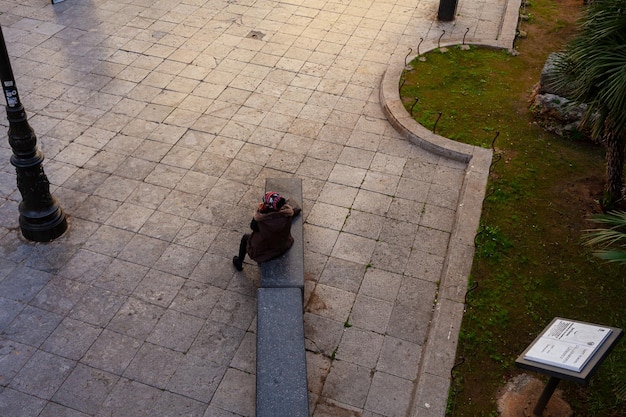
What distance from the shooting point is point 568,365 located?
18.1 ft

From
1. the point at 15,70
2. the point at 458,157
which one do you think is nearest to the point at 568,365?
the point at 458,157

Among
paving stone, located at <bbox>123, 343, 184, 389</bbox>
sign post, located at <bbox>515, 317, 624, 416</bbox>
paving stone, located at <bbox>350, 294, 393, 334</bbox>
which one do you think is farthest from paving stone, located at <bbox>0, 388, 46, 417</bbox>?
sign post, located at <bbox>515, 317, 624, 416</bbox>

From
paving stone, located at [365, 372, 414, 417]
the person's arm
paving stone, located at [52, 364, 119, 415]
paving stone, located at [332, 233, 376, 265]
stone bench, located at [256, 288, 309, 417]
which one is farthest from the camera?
paving stone, located at [332, 233, 376, 265]

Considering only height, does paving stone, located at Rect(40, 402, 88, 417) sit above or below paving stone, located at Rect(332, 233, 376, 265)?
below

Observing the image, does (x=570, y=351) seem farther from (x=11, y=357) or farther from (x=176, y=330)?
(x=11, y=357)

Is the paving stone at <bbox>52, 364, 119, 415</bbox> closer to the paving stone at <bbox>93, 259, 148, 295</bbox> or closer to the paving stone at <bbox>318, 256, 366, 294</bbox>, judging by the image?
the paving stone at <bbox>93, 259, 148, 295</bbox>

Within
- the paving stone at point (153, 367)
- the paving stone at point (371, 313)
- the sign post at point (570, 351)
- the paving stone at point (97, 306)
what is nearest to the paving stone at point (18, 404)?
the paving stone at point (153, 367)

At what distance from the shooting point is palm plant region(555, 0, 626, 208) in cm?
748

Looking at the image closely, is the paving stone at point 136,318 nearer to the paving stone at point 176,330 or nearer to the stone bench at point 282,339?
the paving stone at point 176,330

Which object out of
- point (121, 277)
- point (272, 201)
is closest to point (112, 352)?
point (121, 277)

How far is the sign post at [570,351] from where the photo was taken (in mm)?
5488

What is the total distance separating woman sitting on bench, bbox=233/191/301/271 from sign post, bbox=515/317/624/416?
10.0 ft

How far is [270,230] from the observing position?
741 centimetres

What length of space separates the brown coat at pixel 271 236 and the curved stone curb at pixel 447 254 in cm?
208
